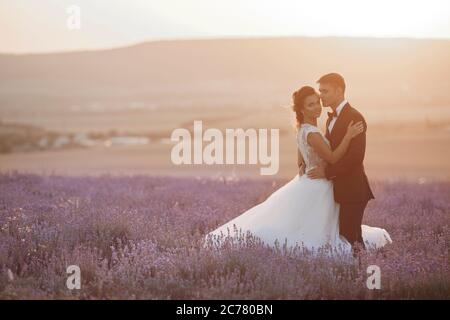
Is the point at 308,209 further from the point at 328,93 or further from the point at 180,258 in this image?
the point at 180,258

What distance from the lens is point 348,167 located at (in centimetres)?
646

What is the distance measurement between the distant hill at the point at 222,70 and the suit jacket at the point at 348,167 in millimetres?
→ 63368

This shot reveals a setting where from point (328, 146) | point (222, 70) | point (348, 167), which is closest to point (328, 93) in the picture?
point (328, 146)

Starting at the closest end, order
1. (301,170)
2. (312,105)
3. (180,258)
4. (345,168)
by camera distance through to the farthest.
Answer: (180,258) → (345,168) → (312,105) → (301,170)

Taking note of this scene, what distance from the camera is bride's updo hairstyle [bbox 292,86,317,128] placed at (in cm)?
660

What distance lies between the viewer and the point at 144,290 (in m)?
5.37

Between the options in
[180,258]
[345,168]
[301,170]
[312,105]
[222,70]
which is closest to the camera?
[180,258]

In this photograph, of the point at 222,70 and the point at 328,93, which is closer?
the point at 328,93

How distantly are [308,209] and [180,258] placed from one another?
1.57 m

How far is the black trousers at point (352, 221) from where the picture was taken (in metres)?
6.60

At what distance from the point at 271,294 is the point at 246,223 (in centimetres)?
185

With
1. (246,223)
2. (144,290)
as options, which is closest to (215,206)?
(246,223)

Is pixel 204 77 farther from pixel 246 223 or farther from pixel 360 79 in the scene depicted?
pixel 246 223
